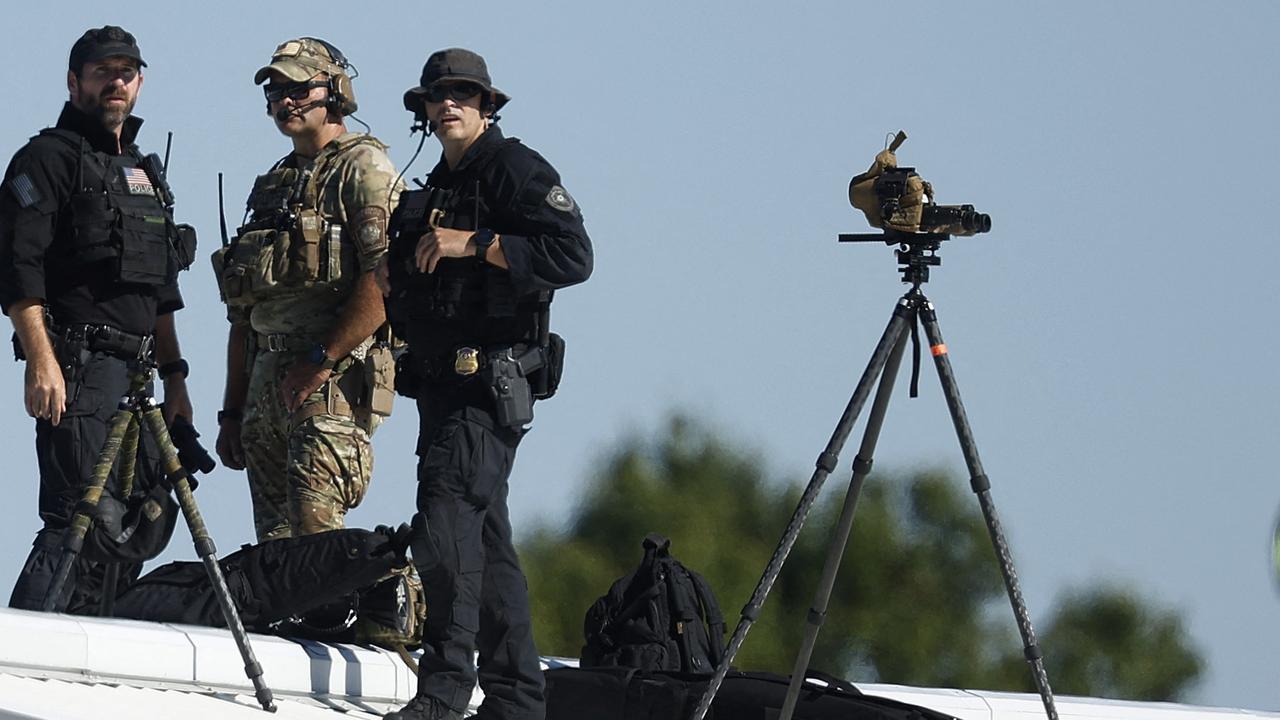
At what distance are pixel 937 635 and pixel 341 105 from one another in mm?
30583

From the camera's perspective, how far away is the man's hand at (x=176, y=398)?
8484 millimetres

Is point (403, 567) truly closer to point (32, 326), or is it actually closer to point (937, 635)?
point (32, 326)

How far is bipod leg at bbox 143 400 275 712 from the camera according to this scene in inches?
284

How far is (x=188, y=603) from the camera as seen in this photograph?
8508mm

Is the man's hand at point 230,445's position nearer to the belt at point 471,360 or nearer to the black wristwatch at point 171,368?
the black wristwatch at point 171,368

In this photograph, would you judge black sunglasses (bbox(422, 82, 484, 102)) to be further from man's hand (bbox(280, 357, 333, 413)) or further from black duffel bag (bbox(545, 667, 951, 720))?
black duffel bag (bbox(545, 667, 951, 720))

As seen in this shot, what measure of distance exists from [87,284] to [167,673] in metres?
1.37

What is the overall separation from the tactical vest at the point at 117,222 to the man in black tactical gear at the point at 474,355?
1108mm

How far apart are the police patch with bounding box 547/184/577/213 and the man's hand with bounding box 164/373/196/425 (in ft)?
6.20

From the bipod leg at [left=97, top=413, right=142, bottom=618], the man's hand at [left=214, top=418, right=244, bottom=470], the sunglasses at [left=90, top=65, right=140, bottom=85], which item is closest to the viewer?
the bipod leg at [left=97, top=413, right=142, bottom=618]

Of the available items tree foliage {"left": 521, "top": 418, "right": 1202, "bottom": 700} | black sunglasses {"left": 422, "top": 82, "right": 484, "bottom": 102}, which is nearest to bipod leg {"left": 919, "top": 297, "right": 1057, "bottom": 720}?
black sunglasses {"left": 422, "top": 82, "right": 484, "bottom": 102}

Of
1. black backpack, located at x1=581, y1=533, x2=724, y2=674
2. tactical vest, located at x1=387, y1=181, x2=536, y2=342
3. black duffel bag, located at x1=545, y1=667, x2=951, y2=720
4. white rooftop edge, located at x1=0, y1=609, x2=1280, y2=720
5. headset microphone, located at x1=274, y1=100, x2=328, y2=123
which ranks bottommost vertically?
white rooftop edge, located at x1=0, y1=609, x2=1280, y2=720

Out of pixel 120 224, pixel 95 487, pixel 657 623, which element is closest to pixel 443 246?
pixel 95 487

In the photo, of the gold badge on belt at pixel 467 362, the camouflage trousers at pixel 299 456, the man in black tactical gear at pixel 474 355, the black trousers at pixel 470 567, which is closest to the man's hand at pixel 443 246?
the man in black tactical gear at pixel 474 355
